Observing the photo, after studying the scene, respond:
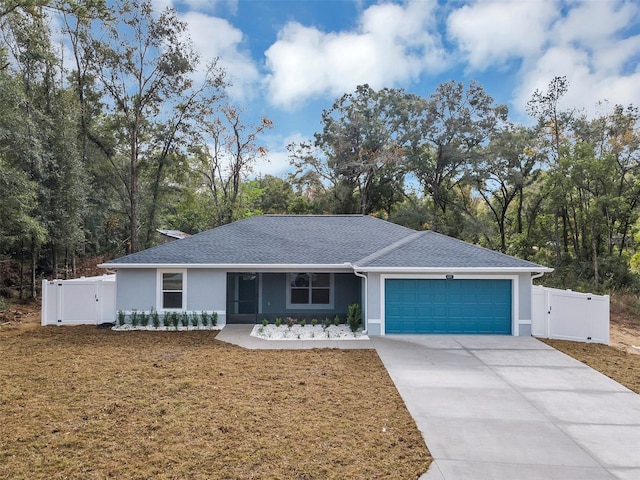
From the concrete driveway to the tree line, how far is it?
14557 millimetres

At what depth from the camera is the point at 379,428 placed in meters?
5.64

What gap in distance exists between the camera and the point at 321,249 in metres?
13.5

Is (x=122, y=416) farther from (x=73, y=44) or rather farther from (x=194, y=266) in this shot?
(x=73, y=44)

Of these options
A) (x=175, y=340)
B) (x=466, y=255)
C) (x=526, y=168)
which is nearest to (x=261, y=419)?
(x=175, y=340)

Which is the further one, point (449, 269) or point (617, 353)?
point (449, 269)

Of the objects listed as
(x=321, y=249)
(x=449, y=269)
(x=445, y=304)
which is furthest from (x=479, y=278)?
(x=321, y=249)

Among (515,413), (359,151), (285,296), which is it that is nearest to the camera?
(515,413)

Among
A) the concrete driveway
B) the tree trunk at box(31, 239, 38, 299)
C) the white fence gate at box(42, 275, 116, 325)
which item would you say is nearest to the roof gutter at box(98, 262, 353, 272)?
the white fence gate at box(42, 275, 116, 325)

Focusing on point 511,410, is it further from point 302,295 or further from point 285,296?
point 285,296

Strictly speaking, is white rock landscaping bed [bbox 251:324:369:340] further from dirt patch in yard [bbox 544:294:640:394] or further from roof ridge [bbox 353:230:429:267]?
dirt patch in yard [bbox 544:294:640:394]

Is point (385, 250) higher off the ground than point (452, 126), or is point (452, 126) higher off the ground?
point (452, 126)

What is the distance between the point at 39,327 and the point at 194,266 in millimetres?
5582

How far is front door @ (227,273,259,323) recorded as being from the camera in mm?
13680

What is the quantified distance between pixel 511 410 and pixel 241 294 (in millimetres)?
9600
